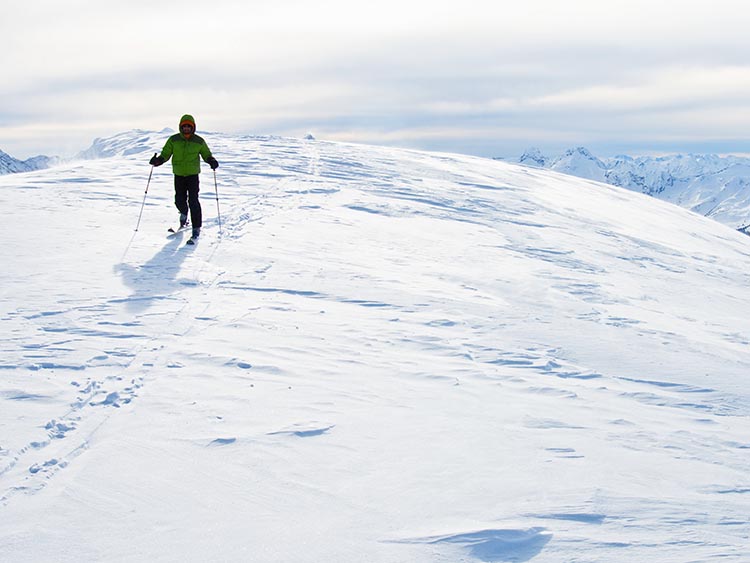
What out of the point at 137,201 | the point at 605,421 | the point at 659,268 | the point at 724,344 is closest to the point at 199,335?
the point at 605,421

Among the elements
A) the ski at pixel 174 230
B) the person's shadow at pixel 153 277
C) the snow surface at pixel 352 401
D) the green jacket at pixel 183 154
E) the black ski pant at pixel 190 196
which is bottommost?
the snow surface at pixel 352 401

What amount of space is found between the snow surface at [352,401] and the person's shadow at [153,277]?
0.04 m

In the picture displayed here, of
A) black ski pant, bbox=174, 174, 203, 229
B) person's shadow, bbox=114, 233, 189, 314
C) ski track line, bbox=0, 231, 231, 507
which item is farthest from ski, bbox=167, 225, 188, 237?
ski track line, bbox=0, 231, 231, 507

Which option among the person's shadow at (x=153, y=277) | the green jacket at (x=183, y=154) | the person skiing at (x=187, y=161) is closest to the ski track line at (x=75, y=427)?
the person's shadow at (x=153, y=277)

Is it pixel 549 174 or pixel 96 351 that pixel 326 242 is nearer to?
pixel 96 351

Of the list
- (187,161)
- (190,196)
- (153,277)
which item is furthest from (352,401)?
(187,161)

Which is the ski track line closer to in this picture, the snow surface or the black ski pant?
the snow surface

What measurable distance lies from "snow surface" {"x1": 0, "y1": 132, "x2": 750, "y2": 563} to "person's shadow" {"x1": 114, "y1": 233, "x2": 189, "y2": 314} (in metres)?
0.04

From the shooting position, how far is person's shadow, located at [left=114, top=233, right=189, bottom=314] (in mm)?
6820

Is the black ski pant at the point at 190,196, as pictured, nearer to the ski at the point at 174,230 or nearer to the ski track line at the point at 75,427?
the ski at the point at 174,230

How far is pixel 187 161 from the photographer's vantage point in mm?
10102

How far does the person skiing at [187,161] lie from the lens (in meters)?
10.1

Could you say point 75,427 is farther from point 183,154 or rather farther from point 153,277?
point 183,154

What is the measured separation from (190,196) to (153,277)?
9.16ft
